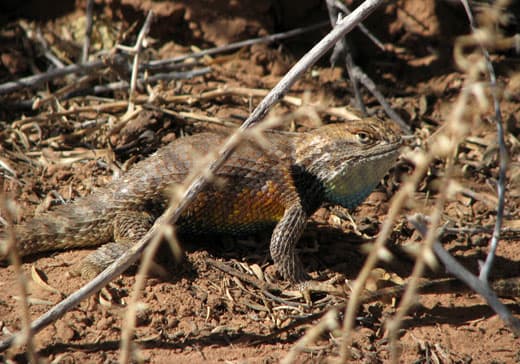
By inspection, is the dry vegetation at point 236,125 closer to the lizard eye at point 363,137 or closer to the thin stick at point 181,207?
the thin stick at point 181,207

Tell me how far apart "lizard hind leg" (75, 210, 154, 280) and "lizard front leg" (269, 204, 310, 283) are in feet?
3.43

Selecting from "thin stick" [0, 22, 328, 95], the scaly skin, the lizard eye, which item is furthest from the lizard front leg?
"thin stick" [0, 22, 328, 95]

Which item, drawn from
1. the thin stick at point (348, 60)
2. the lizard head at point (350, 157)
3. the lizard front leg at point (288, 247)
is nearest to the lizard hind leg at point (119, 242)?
the lizard front leg at point (288, 247)

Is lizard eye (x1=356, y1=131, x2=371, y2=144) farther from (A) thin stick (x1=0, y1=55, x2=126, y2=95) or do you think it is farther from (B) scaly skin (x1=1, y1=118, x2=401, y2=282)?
(A) thin stick (x1=0, y1=55, x2=126, y2=95)

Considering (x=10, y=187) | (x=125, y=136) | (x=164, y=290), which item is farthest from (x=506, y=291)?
(x=10, y=187)

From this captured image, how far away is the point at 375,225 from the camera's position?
594 centimetres

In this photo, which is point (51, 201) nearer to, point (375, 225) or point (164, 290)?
point (164, 290)

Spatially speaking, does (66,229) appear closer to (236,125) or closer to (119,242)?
(119,242)

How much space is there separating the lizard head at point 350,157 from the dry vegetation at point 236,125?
30 centimetres

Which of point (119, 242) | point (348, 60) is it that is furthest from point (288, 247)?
point (348, 60)

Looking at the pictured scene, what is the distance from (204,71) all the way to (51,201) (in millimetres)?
2394

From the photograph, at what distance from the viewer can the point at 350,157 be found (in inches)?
199

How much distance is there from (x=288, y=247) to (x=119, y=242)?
1.34 meters

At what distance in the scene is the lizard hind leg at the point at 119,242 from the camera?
464 centimetres
